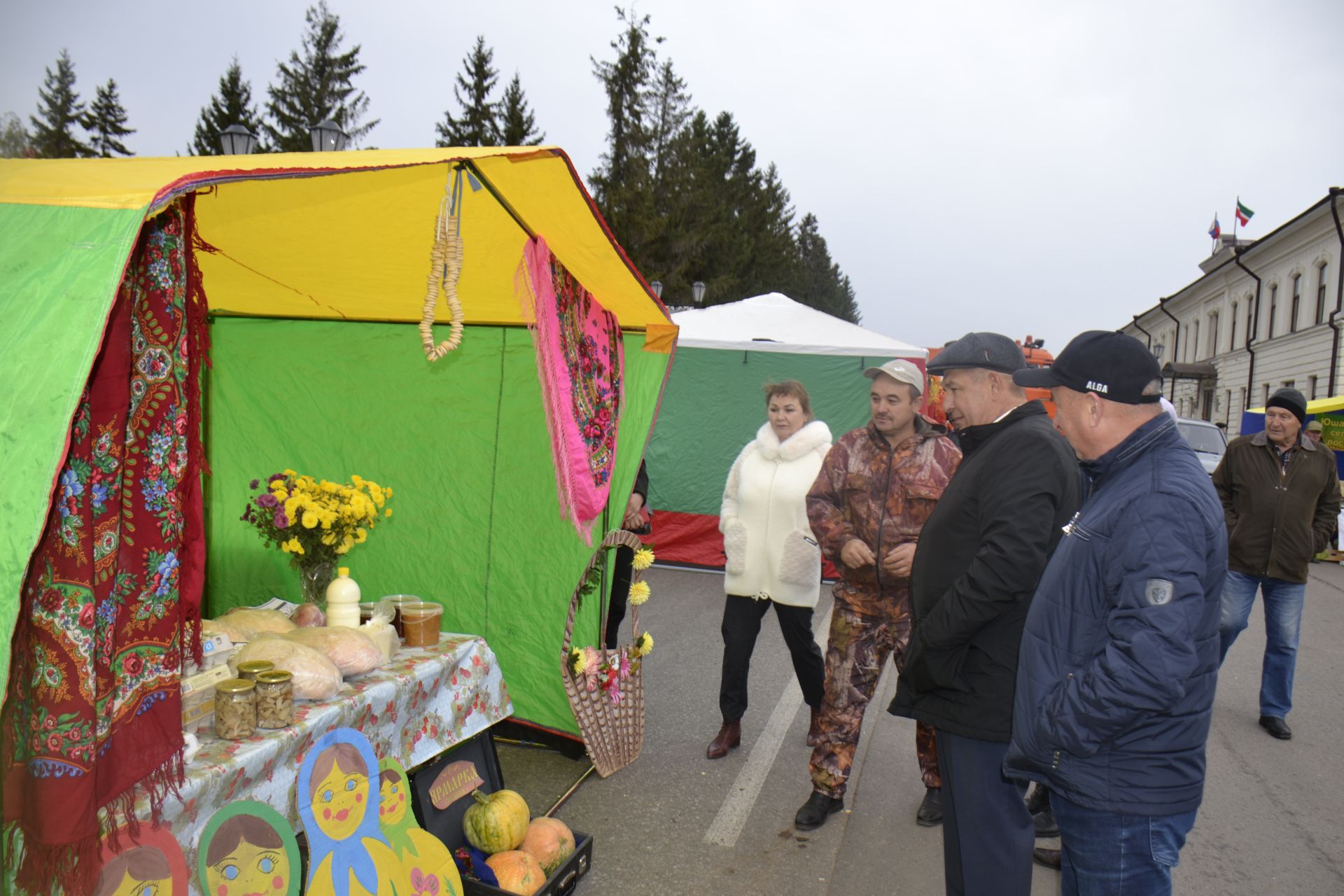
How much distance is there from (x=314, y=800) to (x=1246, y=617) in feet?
16.9

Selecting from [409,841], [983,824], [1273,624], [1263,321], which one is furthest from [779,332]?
[1263,321]

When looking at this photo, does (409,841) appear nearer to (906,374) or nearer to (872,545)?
(872,545)

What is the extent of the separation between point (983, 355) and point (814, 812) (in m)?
2.07

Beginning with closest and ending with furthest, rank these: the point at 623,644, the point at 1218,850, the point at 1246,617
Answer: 1. the point at 1218,850
2. the point at 1246,617
3. the point at 623,644

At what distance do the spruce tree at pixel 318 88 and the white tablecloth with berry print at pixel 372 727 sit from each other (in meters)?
35.7

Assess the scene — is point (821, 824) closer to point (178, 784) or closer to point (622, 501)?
point (622, 501)

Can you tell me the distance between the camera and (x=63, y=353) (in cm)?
146

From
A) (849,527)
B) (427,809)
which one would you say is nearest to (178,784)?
(427,809)

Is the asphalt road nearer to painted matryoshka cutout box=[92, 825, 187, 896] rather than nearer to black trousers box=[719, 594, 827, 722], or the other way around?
black trousers box=[719, 594, 827, 722]

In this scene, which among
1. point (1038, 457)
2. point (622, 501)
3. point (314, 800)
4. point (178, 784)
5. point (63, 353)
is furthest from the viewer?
point (622, 501)

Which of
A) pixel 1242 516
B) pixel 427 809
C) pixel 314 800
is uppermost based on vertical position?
pixel 1242 516

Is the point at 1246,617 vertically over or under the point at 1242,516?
under

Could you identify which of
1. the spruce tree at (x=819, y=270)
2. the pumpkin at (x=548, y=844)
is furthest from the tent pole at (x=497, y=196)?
the spruce tree at (x=819, y=270)

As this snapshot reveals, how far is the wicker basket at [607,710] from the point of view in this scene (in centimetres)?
373
